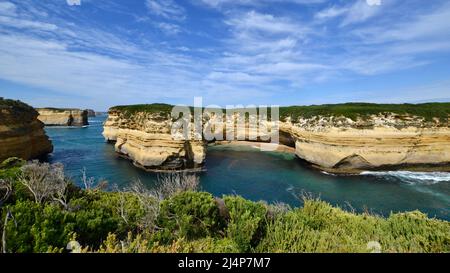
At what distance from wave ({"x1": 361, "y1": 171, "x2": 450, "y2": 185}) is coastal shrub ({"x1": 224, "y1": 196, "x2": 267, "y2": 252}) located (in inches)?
1037

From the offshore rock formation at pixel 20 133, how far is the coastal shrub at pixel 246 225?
32.7m

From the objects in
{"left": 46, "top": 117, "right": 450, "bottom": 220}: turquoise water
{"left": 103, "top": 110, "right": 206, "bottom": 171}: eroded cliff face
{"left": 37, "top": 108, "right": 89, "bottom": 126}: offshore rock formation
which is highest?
{"left": 37, "top": 108, "right": 89, "bottom": 126}: offshore rock formation

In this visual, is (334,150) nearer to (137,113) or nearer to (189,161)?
(189,161)

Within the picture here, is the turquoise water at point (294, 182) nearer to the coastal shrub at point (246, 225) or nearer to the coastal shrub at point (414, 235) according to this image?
the coastal shrub at point (414, 235)

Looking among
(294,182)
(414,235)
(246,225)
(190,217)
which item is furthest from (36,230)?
(294,182)

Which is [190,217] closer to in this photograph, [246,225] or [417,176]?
[246,225]

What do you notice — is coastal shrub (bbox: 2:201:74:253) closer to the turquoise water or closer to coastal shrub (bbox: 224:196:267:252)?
coastal shrub (bbox: 224:196:267:252)

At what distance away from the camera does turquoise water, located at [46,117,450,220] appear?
22922mm

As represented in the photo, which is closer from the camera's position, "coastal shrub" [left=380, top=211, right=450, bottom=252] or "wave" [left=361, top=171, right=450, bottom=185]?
"coastal shrub" [left=380, top=211, right=450, bottom=252]

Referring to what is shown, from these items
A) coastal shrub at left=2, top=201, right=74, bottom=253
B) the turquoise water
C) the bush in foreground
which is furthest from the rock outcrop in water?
coastal shrub at left=2, top=201, right=74, bottom=253

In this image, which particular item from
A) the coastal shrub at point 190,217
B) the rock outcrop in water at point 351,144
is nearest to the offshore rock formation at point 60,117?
the rock outcrop in water at point 351,144

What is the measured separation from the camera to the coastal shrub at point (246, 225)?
6.91 m

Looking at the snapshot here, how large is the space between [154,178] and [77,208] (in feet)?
69.4

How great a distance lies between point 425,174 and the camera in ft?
102
